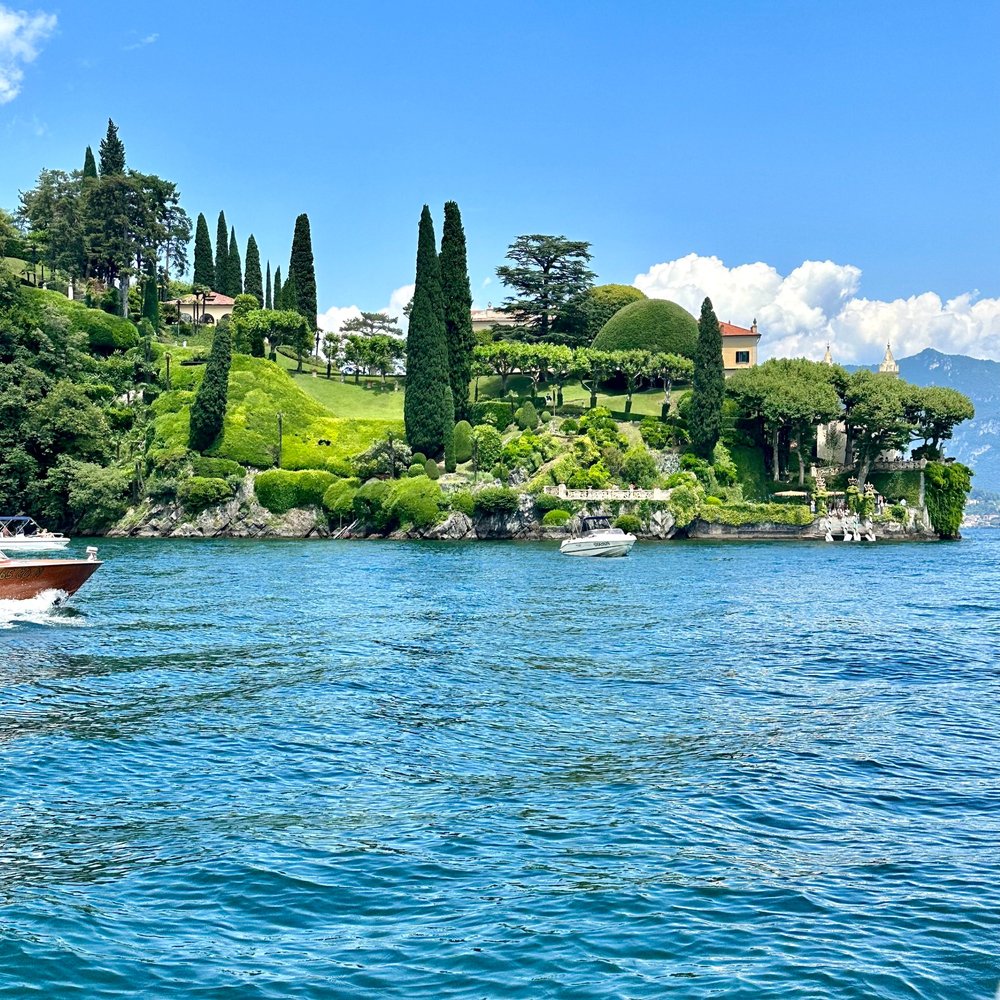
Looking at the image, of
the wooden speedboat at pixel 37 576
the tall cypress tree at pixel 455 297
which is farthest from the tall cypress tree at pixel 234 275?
the wooden speedboat at pixel 37 576

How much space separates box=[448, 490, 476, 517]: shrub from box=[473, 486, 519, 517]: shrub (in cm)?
36

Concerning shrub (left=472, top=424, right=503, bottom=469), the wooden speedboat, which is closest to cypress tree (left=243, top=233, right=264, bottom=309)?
shrub (left=472, top=424, right=503, bottom=469)

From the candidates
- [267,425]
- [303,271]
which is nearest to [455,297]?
[267,425]

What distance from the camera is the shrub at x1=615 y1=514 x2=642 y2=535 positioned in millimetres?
72750

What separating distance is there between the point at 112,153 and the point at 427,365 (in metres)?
56.2

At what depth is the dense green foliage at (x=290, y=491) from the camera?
77.1 m

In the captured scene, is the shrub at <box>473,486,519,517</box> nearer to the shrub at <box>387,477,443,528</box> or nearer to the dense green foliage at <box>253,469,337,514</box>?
the shrub at <box>387,477,443,528</box>

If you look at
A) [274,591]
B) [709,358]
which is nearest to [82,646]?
[274,591]

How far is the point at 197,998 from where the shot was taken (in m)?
9.20

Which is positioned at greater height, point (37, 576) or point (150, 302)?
point (150, 302)

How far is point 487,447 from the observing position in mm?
78750

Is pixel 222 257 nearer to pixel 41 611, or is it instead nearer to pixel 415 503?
pixel 415 503

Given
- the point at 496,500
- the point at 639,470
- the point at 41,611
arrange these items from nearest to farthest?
the point at 41,611
the point at 496,500
the point at 639,470

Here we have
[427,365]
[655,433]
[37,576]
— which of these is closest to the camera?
[37,576]
